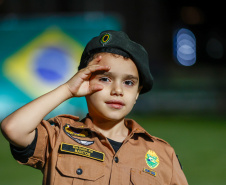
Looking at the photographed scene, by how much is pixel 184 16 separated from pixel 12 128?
57.5 ft

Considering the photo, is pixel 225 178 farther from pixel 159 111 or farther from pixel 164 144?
pixel 159 111

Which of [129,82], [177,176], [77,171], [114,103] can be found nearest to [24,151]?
[77,171]

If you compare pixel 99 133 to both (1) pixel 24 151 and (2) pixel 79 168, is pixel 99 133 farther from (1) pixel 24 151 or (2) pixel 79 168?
(1) pixel 24 151

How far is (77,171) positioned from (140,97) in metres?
8.89

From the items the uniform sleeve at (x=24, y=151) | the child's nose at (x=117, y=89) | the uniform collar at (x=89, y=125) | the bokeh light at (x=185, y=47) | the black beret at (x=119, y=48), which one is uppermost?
the bokeh light at (x=185, y=47)

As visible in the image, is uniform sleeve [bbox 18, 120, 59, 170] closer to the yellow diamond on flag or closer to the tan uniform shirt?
the tan uniform shirt

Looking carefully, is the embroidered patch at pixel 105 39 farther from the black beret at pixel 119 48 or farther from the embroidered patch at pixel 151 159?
the embroidered patch at pixel 151 159

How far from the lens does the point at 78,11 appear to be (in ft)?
39.6

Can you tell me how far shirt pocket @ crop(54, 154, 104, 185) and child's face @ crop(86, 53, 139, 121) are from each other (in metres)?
0.26

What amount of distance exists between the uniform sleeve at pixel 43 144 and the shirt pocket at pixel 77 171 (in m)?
0.08

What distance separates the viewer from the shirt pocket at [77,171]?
75.3 inches

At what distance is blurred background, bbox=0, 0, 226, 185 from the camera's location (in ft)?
17.8

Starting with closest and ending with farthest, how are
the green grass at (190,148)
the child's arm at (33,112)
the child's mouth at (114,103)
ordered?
the child's arm at (33,112)
the child's mouth at (114,103)
the green grass at (190,148)

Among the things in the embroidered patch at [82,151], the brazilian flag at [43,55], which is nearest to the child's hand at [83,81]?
the embroidered patch at [82,151]
